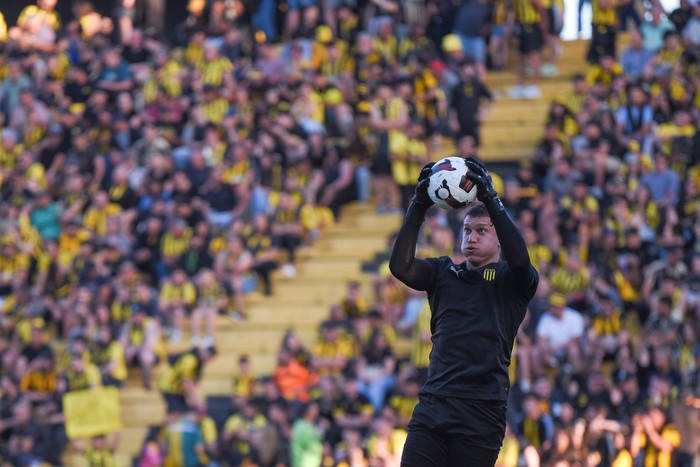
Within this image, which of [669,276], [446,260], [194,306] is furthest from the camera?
[194,306]

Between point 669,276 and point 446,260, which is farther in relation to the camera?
point 669,276

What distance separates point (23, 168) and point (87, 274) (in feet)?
9.74

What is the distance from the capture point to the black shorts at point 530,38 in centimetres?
1967

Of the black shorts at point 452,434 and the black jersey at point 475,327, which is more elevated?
the black jersey at point 475,327

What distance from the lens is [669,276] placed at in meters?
15.6

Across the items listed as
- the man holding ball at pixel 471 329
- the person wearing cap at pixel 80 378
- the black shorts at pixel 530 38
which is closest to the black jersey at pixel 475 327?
the man holding ball at pixel 471 329

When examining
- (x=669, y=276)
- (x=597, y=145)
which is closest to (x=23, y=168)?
(x=597, y=145)

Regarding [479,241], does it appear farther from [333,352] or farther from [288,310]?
[288,310]

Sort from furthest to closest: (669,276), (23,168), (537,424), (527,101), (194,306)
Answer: (23,168)
(527,101)
(194,306)
(669,276)
(537,424)

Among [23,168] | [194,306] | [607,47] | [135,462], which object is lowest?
[135,462]

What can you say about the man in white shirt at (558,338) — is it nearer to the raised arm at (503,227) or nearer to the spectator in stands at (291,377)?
the spectator in stands at (291,377)

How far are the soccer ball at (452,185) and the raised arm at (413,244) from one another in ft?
0.17

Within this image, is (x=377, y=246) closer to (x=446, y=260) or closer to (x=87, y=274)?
(x=87, y=274)

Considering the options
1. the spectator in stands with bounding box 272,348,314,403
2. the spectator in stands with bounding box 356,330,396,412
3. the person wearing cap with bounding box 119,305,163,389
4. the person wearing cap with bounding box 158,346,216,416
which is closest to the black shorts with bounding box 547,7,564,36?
the spectator in stands with bounding box 356,330,396,412
